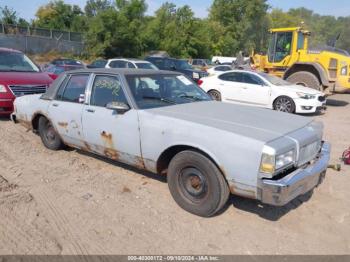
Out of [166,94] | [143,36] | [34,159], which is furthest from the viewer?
[143,36]

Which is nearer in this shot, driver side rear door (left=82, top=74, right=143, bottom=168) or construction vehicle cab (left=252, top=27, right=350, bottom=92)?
driver side rear door (left=82, top=74, right=143, bottom=168)

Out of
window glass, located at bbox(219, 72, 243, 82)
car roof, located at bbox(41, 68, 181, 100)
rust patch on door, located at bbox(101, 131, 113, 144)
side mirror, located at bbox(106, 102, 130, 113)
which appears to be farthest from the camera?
window glass, located at bbox(219, 72, 243, 82)

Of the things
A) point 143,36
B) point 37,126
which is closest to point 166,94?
A: point 37,126

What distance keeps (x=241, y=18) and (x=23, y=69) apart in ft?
246

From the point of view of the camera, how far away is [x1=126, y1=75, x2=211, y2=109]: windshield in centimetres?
451

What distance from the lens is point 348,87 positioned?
13.2 meters

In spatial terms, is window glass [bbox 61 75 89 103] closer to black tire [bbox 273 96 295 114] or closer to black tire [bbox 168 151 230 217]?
black tire [bbox 168 151 230 217]

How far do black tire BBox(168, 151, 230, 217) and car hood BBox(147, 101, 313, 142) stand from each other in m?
0.43

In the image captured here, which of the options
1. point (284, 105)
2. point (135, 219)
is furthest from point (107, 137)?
point (284, 105)

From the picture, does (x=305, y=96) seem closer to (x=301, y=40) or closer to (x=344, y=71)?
(x=344, y=71)

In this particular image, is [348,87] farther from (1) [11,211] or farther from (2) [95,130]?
(1) [11,211]

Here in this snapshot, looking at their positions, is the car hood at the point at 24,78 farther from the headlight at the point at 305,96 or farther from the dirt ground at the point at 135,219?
the headlight at the point at 305,96

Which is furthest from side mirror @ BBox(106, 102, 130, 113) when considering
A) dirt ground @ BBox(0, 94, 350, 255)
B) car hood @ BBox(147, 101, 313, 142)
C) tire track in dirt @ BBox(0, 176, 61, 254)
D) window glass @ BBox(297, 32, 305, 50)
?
window glass @ BBox(297, 32, 305, 50)

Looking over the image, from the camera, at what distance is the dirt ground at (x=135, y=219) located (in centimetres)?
330
